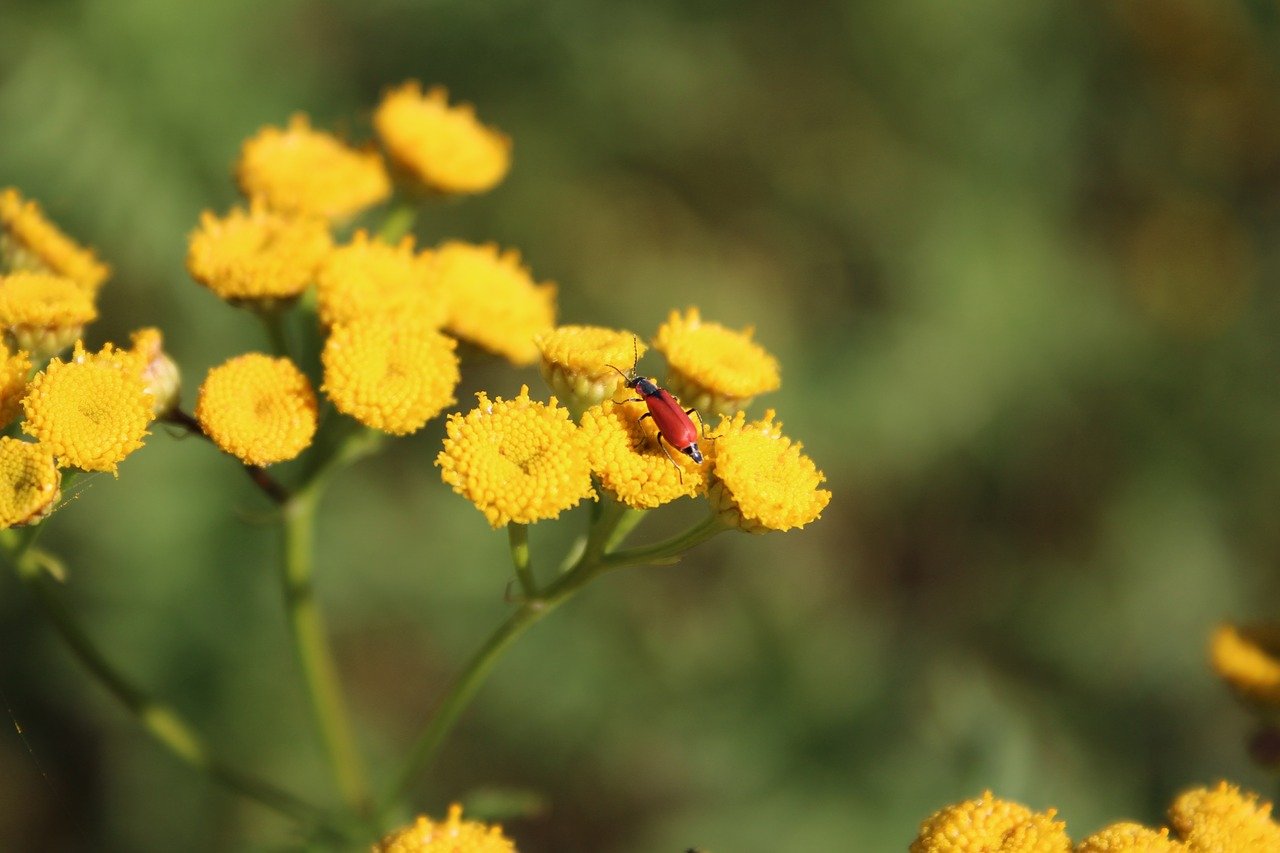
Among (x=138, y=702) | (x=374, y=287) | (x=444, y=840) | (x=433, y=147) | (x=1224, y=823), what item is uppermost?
(x=433, y=147)

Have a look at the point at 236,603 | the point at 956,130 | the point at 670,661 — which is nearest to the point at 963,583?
the point at 670,661

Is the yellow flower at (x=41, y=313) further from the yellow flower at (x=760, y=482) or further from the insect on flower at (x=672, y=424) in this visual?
the yellow flower at (x=760, y=482)

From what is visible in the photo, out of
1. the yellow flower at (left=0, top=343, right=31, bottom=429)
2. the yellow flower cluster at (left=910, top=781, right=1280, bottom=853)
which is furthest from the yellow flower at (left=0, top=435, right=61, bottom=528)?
the yellow flower cluster at (left=910, top=781, right=1280, bottom=853)

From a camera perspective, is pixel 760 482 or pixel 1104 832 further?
pixel 760 482

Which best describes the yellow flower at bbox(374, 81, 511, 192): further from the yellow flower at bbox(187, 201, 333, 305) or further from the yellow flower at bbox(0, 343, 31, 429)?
the yellow flower at bbox(0, 343, 31, 429)

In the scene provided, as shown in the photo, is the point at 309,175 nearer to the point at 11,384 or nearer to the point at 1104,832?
the point at 11,384

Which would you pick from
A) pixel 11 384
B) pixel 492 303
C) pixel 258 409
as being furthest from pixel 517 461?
pixel 11 384
